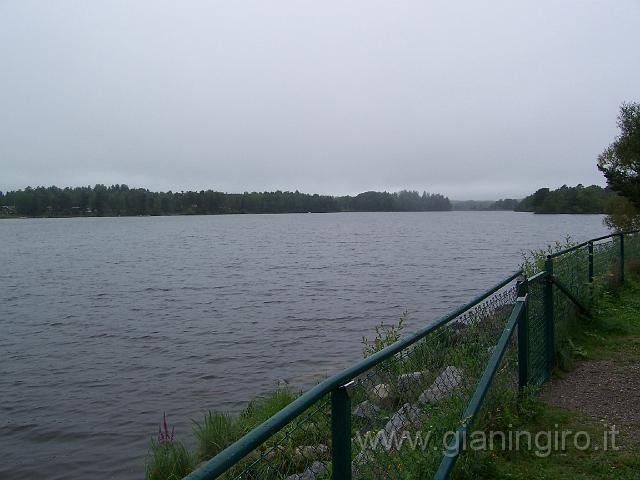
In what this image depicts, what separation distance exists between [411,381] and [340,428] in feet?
5.95

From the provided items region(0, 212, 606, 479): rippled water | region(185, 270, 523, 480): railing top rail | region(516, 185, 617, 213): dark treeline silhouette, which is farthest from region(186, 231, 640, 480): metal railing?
region(516, 185, 617, 213): dark treeline silhouette

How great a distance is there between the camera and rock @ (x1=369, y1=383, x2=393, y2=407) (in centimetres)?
385

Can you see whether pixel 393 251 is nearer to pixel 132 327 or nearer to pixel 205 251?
pixel 205 251

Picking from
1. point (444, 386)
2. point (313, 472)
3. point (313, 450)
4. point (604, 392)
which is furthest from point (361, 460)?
point (604, 392)

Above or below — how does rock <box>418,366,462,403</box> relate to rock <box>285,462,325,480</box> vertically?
above

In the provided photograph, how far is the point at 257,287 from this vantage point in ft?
88.1

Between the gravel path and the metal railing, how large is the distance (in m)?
0.28

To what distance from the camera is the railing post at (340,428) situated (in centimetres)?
270

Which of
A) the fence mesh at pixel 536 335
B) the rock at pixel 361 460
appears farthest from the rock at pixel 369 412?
the fence mesh at pixel 536 335

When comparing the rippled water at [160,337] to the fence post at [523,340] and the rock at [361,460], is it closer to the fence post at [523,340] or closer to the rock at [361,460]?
the fence post at [523,340]

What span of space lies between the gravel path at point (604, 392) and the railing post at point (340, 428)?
3.60 metres

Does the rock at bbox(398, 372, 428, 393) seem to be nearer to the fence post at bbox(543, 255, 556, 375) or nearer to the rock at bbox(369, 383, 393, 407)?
the rock at bbox(369, 383, 393, 407)

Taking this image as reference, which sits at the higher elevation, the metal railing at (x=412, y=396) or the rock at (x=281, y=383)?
the metal railing at (x=412, y=396)

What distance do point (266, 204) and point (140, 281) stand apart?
149427 millimetres
